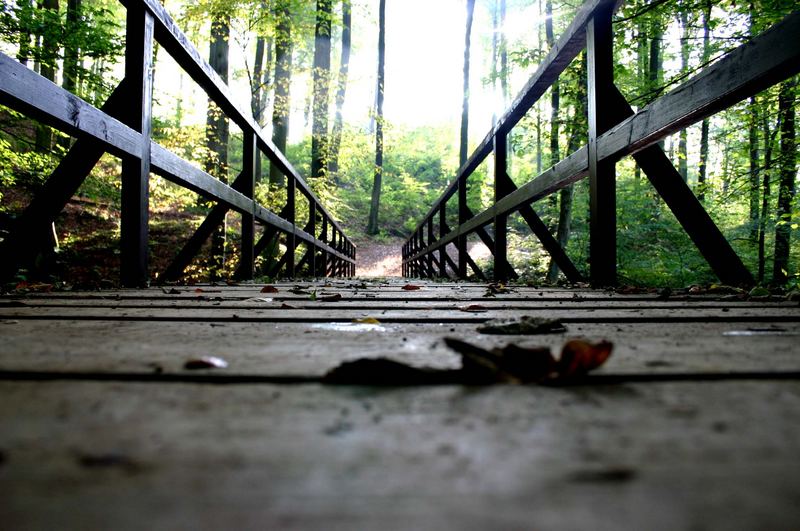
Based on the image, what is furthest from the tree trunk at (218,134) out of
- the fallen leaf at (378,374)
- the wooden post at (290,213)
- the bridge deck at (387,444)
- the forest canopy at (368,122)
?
the fallen leaf at (378,374)

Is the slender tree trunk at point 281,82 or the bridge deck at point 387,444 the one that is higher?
the slender tree trunk at point 281,82

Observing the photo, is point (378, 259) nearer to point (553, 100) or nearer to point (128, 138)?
point (553, 100)

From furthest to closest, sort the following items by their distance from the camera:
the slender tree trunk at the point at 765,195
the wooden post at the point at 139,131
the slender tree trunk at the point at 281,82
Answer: the slender tree trunk at the point at 281,82
the slender tree trunk at the point at 765,195
the wooden post at the point at 139,131

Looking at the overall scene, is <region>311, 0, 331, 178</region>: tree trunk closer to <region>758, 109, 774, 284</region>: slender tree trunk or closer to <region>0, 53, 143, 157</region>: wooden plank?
<region>758, 109, 774, 284</region>: slender tree trunk

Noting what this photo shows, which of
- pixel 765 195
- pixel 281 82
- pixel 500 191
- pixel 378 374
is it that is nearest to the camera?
pixel 378 374

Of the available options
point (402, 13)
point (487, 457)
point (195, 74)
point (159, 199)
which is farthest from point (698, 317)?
point (402, 13)

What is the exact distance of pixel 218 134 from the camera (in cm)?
870

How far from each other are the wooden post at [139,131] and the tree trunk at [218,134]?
448 centimetres

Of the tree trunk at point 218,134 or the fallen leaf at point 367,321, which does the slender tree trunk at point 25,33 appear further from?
the fallen leaf at point 367,321

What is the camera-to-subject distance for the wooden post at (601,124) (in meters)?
2.44

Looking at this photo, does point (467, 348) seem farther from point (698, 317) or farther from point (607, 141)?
point (607, 141)

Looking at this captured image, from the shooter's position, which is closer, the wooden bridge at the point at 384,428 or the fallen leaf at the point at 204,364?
the wooden bridge at the point at 384,428

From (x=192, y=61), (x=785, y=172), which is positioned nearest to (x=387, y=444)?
(x=192, y=61)

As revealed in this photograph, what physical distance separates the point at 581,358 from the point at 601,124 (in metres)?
2.24
